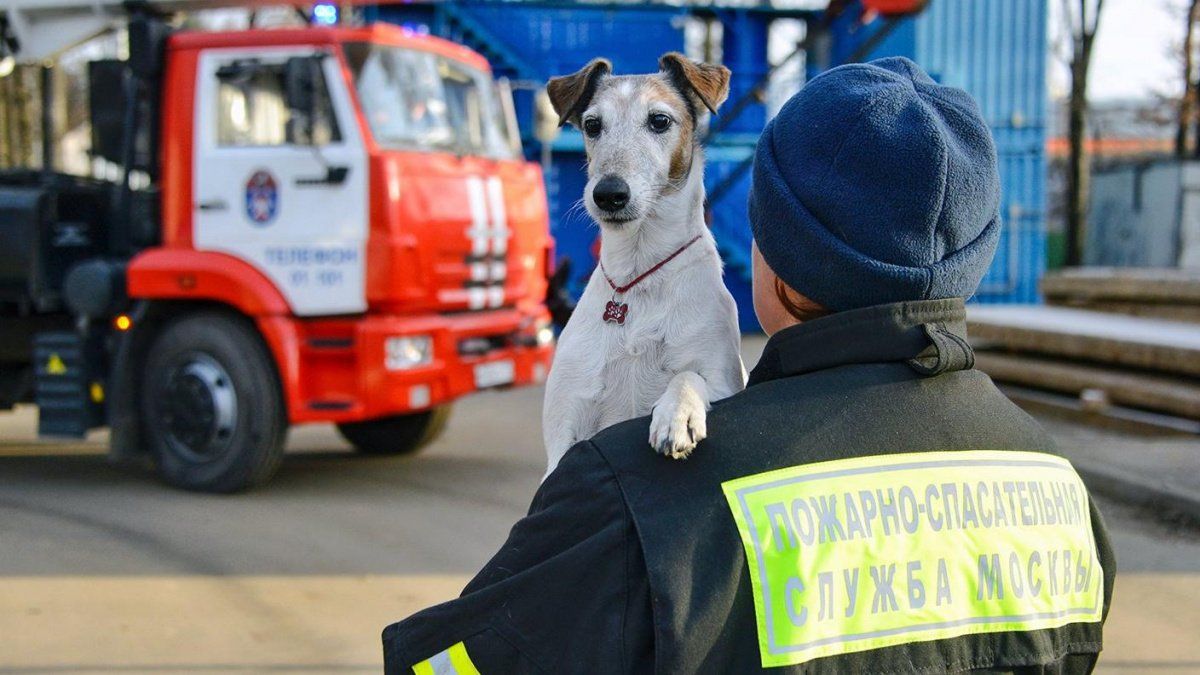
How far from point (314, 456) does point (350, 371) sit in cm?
215

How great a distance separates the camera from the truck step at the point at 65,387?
7914mm

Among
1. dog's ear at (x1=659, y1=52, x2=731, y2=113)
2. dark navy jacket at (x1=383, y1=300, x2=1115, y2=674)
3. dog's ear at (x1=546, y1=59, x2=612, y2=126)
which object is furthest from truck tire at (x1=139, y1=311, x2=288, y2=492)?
dark navy jacket at (x1=383, y1=300, x2=1115, y2=674)

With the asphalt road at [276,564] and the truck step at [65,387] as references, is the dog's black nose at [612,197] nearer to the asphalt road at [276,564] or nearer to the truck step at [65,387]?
the asphalt road at [276,564]

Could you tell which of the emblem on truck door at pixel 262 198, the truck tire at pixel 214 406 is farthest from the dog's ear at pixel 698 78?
the truck tire at pixel 214 406

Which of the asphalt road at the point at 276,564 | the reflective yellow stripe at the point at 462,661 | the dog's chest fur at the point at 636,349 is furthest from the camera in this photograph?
the asphalt road at the point at 276,564

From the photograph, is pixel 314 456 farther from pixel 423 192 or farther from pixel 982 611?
pixel 982 611

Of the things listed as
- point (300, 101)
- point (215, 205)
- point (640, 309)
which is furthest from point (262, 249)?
point (640, 309)

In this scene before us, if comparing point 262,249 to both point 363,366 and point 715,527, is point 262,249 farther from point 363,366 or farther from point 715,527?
point 715,527

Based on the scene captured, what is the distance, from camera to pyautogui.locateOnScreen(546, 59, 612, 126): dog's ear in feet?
10.4

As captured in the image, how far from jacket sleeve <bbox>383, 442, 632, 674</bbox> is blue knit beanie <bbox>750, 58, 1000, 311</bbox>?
37 cm

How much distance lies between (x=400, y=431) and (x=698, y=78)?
6328 mm

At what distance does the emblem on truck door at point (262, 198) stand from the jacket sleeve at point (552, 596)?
6316mm

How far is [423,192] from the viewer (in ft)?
24.7

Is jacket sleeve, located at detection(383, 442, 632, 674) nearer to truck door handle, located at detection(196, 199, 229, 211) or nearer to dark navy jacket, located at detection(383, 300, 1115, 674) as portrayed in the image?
dark navy jacket, located at detection(383, 300, 1115, 674)
